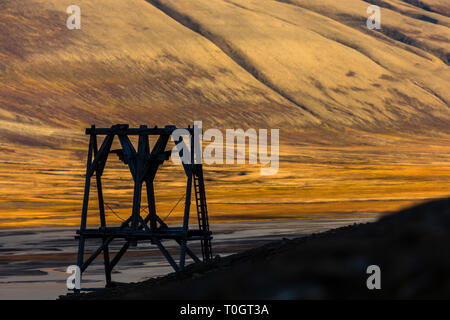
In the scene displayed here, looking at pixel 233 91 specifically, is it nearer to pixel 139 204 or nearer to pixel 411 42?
pixel 411 42

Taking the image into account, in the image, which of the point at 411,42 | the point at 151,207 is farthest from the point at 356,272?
the point at 411,42

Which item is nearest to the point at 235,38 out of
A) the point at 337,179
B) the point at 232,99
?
the point at 232,99

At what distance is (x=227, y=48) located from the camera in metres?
128

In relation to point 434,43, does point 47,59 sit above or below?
below

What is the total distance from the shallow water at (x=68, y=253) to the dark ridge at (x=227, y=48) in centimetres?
7929

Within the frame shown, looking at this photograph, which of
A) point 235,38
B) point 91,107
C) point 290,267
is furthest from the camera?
point 235,38

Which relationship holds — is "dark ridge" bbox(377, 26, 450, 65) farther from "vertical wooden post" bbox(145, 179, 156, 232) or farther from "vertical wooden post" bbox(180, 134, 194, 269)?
"vertical wooden post" bbox(180, 134, 194, 269)

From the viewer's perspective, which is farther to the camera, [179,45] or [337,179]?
[179,45]

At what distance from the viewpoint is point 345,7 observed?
16388 cm

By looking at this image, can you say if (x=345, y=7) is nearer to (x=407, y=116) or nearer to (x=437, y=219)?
(x=407, y=116)

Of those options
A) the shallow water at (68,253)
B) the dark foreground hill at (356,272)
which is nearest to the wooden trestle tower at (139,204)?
the shallow water at (68,253)

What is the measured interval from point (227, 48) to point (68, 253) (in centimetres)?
10195

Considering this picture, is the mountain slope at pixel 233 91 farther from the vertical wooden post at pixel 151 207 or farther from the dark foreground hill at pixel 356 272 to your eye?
the dark foreground hill at pixel 356 272

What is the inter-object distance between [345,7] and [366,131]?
185 feet
